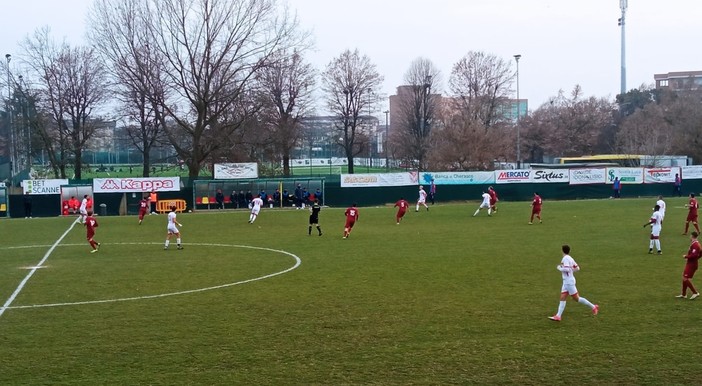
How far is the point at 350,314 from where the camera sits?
15211 millimetres

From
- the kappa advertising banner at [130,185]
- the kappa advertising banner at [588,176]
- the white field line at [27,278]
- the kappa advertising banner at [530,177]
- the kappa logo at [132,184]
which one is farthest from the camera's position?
the kappa advertising banner at [530,177]

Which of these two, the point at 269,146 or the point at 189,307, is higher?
the point at 269,146

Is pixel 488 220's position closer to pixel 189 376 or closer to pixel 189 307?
pixel 189 307

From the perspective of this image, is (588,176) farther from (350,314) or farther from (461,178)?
(350,314)

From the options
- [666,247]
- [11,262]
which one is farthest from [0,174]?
[666,247]

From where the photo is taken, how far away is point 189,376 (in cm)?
1096

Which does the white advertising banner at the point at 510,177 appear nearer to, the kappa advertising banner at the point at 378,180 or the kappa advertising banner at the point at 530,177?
the kappa advertising banner at the point at 530,177

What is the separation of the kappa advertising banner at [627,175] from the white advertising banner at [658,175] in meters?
0.53

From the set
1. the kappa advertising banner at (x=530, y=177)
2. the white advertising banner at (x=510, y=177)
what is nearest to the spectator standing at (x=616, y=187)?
the kappa advertising banner at (x=530, y=177)

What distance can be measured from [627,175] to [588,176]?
3.61m

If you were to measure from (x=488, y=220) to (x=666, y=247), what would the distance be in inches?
540

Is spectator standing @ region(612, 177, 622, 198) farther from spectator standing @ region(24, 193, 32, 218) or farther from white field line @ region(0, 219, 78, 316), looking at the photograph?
spectator standing @ region(24, 193, 32, 218)

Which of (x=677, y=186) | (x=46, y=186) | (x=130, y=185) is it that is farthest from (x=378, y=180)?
(x=46, y=186)

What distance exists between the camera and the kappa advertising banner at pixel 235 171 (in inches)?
2092
